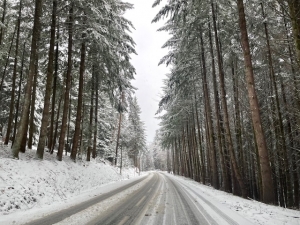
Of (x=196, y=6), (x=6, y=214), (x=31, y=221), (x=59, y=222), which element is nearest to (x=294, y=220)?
(x=59, y=222)

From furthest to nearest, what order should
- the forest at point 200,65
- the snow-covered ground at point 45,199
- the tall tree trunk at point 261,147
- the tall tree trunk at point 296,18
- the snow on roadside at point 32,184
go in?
1. the forest at point 200,65
2. the tall tree trunk at point 261,147
3. the snow on roadside at point 32,184
4. the snow-covered ground at point 45,199
5. the tall tree trunk at point 296,18

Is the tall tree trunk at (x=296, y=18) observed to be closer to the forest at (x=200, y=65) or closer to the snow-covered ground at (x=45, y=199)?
the forest at (x=200, y=65)

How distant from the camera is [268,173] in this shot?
919 cm

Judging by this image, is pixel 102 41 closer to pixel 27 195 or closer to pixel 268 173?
pixel 27 195

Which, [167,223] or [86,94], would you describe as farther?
[86,94]

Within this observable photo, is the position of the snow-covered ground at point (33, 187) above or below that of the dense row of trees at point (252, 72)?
below

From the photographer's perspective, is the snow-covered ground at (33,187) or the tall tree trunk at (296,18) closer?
the tall tree trunk at (296,18)

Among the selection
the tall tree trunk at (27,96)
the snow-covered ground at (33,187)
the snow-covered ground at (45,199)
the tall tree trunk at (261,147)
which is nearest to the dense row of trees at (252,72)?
the tall tree trunk at (261,147)

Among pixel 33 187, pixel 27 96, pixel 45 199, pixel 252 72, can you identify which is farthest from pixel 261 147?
pixel 27 96

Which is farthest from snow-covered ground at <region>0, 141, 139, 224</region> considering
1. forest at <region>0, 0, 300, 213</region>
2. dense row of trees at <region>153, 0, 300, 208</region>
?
dense row of trees at <region>153, 0, 300, 208</region>

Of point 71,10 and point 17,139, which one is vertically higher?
point 71,10

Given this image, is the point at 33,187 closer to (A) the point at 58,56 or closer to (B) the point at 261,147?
(B) the point at 261,147

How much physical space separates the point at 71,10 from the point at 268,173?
1559 centimetres

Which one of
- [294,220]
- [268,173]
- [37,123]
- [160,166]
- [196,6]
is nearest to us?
[294,220]
